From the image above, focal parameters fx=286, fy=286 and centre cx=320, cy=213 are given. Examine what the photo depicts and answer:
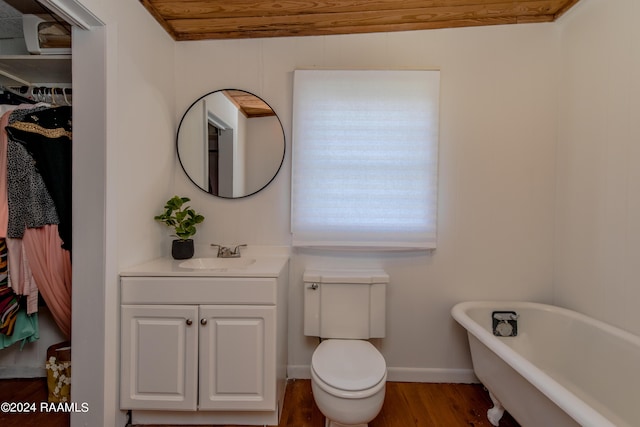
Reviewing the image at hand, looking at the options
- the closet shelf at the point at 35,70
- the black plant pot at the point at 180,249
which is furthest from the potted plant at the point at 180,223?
the closet shelf at the point at 35,70

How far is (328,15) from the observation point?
1.71 metres

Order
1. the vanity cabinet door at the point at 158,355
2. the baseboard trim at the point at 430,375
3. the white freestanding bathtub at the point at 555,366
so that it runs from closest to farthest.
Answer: the white freestanding bathtub at the point at 555,366 → the vanity cabinet door at the point at 158,355 → the baseboard trim at the point at 430,375

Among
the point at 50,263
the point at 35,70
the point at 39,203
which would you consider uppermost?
the point at 35,70

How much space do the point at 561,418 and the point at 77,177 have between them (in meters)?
2.14

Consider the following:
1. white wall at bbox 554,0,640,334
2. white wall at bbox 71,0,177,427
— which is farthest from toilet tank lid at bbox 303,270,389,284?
white wall at bbox 554,0,640,334

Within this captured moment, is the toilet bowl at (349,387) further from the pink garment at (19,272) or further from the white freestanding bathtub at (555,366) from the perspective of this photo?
the pink garment at (19,272)

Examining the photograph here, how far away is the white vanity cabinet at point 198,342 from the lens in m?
1.40

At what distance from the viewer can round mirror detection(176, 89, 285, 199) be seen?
73.7 inches

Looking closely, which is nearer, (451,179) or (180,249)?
(180,249)

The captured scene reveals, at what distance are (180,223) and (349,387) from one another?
1297 mm

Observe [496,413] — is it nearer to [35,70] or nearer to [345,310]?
[345,310]

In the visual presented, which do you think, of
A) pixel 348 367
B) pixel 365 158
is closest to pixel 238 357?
pixel 348 367

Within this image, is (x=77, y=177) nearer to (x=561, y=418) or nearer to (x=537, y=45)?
(x=561, y=418)

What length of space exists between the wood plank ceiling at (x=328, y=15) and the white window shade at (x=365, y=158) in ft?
0.96
